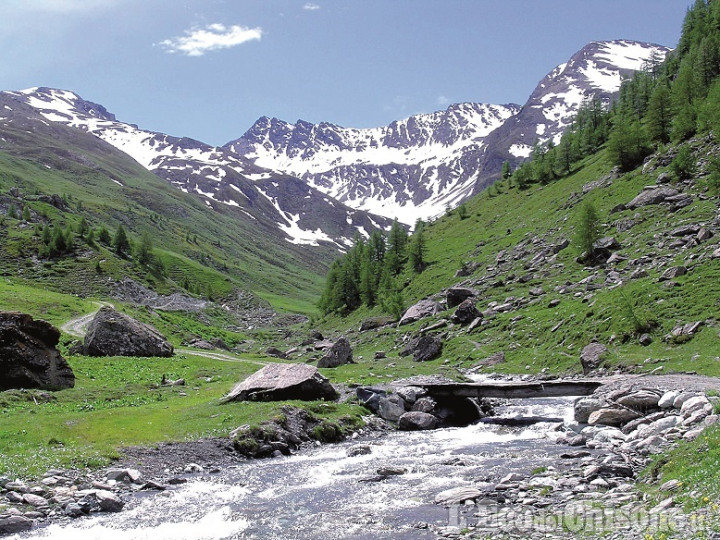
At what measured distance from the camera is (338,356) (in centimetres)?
8006

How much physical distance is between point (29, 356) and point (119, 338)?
27.2 metres

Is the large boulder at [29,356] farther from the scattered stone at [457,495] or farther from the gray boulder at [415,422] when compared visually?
the scattered stone at [457,495]

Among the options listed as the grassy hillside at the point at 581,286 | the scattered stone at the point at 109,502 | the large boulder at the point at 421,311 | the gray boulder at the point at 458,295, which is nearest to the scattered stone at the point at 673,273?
the grassy hillside at the point at 581,286

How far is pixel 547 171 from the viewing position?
144 metres

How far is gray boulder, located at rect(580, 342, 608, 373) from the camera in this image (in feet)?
165

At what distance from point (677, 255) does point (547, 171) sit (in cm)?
8987

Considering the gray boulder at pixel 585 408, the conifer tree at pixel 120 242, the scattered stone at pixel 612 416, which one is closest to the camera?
the scattered stone at pixel 612 416

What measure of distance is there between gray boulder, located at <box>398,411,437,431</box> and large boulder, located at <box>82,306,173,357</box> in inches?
1713

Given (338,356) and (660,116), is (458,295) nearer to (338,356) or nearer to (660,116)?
(338,356)

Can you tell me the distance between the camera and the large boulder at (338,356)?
262ft

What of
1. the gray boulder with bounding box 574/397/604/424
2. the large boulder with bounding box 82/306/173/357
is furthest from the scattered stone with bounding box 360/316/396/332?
the gray boulder with bounding box 574/397/604/424

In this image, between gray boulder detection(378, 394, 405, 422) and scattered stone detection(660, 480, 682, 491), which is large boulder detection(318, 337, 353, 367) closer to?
gray boulder detection(378, 394, 405, 422)

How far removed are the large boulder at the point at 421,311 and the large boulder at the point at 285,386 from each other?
52.9m

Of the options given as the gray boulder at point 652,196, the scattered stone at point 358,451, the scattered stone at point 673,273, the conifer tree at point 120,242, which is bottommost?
the scattered stone at point 358,451
